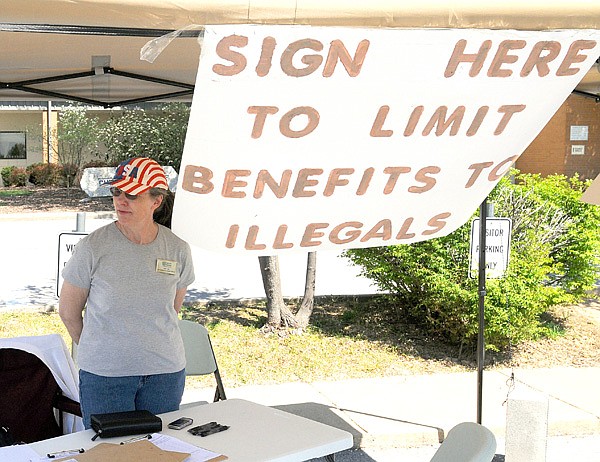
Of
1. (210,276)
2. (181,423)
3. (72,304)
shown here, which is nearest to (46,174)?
(210,276)

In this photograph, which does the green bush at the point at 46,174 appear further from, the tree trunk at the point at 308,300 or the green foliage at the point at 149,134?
the tree trunk at the point at 308,300

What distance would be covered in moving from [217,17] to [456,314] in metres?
5.89

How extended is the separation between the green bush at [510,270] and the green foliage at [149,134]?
17963 mm

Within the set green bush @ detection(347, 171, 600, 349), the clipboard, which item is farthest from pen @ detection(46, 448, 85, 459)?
green bush @ detection(347, 171, 600, 349)

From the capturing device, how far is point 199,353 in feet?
18.3

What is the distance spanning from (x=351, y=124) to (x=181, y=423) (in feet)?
4.77

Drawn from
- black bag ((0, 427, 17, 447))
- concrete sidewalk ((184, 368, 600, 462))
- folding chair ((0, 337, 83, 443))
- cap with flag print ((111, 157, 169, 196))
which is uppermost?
cap with flag print ((111, 157, 169, 196))

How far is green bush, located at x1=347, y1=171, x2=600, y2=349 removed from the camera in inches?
309

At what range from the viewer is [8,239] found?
1869cm

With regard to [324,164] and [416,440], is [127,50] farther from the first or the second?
[416,440]

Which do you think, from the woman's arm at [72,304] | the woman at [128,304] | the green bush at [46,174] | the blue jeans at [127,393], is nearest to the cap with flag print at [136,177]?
the woman at [128,304]

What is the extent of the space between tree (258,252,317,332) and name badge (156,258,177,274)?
477cm

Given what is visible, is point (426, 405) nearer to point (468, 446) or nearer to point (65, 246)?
point (65, 246)

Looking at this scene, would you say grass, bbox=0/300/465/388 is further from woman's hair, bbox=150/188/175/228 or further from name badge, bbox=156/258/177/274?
name badge, bbox=156/258/177/274
